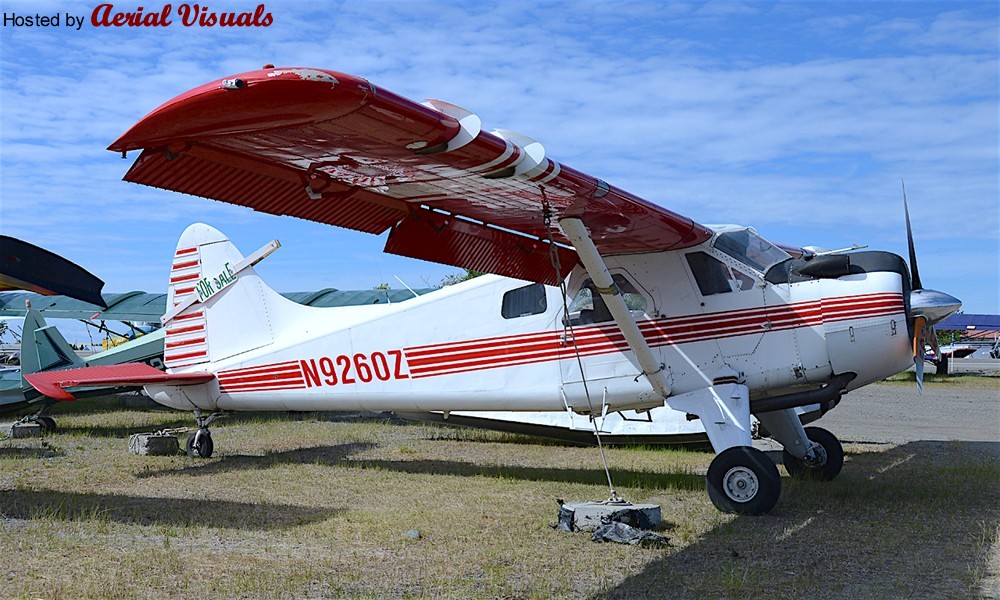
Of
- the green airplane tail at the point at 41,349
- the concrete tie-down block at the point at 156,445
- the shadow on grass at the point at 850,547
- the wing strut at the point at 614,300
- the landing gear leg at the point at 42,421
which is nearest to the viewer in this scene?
the shadow on grass at the point at 850,547

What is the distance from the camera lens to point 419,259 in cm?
717

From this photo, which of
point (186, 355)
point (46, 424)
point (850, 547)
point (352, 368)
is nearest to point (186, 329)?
point (186, 355)

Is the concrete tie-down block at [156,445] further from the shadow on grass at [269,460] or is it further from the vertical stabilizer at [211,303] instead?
the vertical stabilizer at [211,303]

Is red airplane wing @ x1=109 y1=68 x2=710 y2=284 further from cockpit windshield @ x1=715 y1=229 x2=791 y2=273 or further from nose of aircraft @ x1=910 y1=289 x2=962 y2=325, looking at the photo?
nose of aircraft @ x1=910 y1=289 x2=962 y2=325

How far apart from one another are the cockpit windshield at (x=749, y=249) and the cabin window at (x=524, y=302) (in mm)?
1762

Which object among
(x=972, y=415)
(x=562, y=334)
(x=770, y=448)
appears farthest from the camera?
(x=972, y=415)

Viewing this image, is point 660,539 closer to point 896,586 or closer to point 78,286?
point 896,586

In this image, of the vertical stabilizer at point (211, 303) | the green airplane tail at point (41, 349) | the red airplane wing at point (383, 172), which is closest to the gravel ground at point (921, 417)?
the red airplane wing at point (383, 172)

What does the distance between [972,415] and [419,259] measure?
1460cm

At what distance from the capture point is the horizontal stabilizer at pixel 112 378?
31.3 ft

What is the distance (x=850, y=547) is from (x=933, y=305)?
2.27 metres

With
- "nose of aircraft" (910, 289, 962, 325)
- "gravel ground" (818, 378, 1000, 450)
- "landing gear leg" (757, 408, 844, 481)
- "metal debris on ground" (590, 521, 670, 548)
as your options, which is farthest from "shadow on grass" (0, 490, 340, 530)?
"gravel ground" (818, 378, 1000, 450)

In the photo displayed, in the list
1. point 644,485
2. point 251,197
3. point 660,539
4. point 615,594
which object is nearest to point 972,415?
point 644,485

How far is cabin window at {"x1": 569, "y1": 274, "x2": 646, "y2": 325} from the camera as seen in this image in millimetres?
7973
